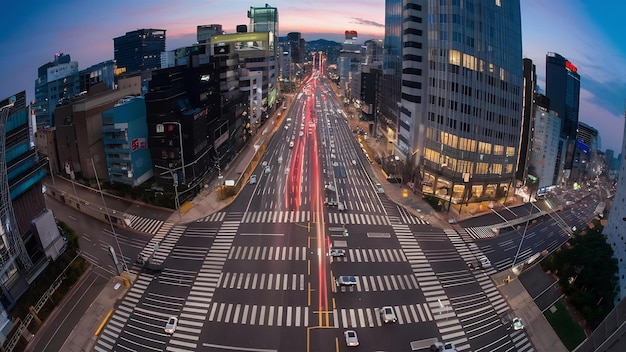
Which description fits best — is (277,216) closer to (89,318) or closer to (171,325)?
(171,325)

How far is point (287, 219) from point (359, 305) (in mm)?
25098

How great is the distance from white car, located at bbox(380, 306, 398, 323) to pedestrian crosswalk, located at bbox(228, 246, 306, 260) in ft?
49.3

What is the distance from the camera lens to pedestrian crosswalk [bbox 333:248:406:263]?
5338cm

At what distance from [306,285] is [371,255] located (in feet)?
40.4

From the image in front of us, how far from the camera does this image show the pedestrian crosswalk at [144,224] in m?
61.3

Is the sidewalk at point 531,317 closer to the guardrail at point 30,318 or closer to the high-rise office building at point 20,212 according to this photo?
the guardrail at point 30,318

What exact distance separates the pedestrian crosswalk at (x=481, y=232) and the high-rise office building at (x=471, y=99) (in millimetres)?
9635

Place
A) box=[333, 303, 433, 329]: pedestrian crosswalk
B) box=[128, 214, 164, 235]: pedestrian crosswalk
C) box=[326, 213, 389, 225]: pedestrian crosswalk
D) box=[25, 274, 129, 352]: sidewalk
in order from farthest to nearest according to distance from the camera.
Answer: box=[326, 213, 389, 225]: pedestrian crosswalk → box=[128, 214, 164, 235]: pedestrian crosswalk → box=[333, 303, 433, 329]: pedestrian crosswalk → box=[25, 274, 129, 352]: sidewalk

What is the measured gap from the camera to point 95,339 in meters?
38.7

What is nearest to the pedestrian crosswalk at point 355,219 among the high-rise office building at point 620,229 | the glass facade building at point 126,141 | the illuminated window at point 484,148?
the illuminated window at point 484,148

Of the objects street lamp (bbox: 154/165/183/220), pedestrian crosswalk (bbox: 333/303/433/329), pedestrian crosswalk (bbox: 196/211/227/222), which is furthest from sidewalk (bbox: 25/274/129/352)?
pedestrian crosswalk (bbox: 333/303/433/329)

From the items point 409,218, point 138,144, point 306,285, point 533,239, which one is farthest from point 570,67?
point 138,144

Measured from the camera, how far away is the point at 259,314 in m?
41.5

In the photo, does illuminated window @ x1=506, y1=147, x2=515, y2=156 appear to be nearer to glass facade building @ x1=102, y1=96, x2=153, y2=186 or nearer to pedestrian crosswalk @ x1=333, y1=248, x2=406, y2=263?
pedestrian crosswalk @ x1=333, y1=248, x2=406, y2=263
